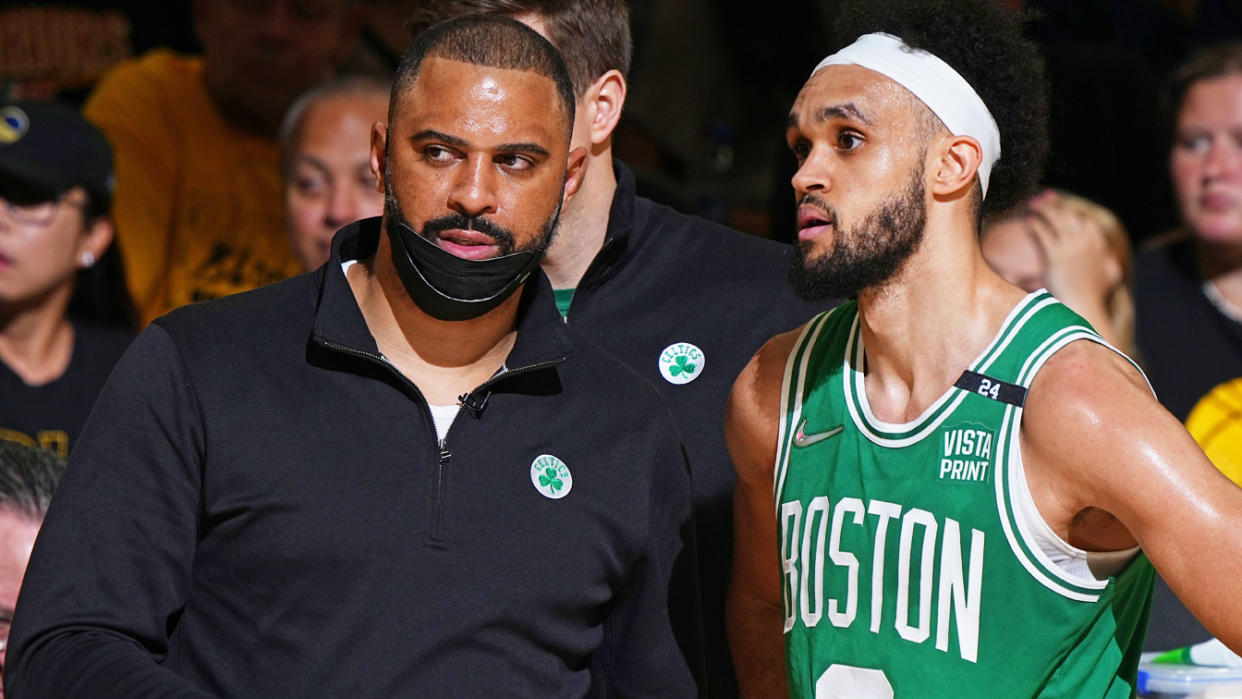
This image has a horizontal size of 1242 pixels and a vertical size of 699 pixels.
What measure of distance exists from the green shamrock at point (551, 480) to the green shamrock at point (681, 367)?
0.64 metres

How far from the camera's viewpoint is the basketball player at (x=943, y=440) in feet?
8.07

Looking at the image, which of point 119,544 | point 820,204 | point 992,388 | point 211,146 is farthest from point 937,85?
point 211,146

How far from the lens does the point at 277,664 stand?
249cm

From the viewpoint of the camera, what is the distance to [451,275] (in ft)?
8.57

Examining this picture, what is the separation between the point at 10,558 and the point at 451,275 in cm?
118

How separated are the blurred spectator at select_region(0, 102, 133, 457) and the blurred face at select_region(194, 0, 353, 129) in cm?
56

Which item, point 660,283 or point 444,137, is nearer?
point 444,137

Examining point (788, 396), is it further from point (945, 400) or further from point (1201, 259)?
point (1201, 259)

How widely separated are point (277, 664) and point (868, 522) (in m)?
1.01

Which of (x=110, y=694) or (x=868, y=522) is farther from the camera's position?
(x=868, y=522)

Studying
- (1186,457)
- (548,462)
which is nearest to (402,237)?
(548,462)

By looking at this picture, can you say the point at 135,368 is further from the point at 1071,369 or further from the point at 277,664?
the point at 1071,369

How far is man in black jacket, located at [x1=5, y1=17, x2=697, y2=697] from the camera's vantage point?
2.47 metres

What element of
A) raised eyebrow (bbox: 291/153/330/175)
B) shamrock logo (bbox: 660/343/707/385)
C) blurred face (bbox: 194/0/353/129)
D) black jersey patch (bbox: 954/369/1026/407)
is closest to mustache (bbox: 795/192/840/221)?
black jersey patch (bbox: 954/369/1026/407)
